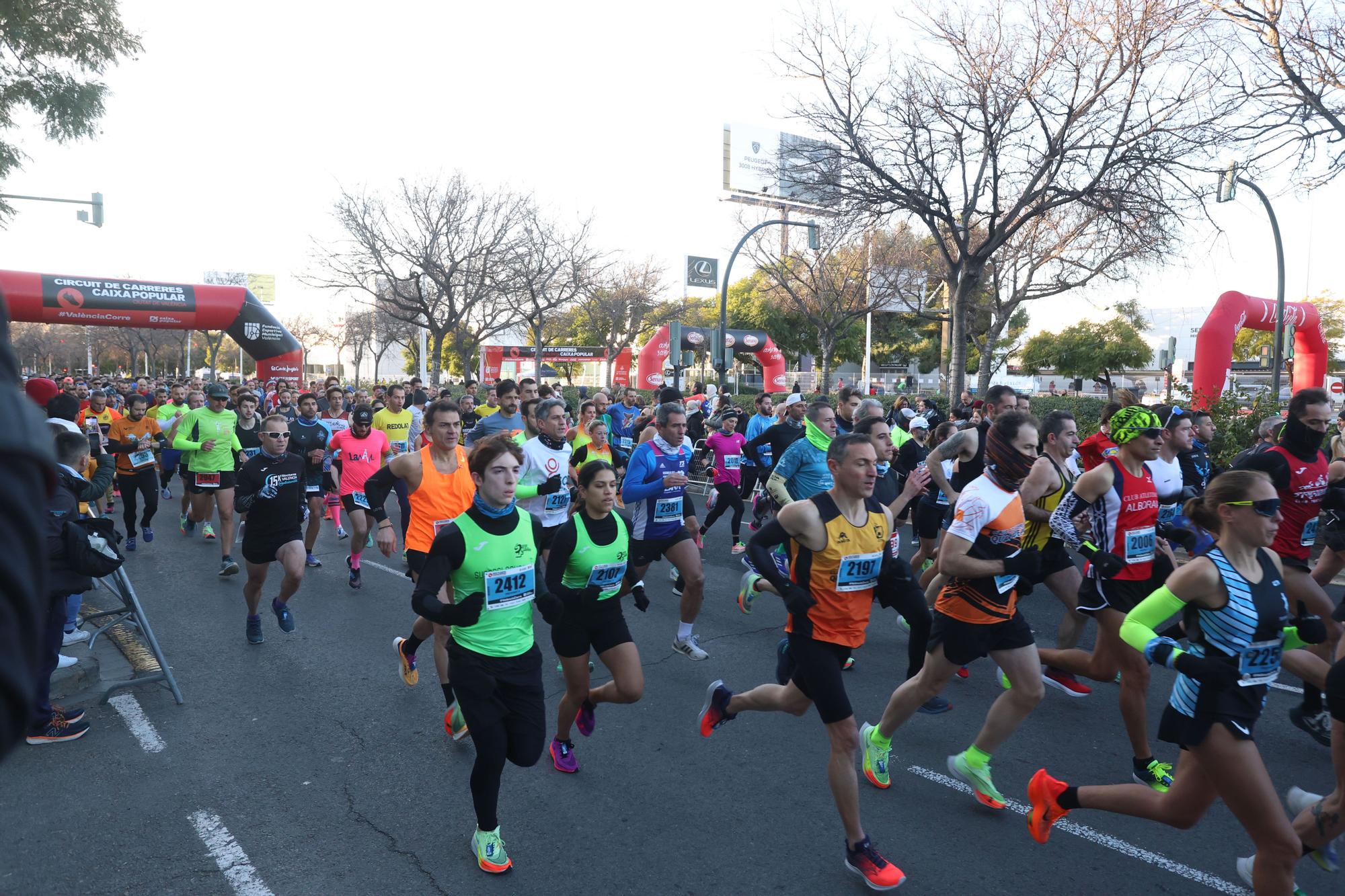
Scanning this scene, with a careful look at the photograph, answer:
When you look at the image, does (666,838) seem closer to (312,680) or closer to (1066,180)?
(312,680)

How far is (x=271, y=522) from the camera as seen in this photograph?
23.5ft

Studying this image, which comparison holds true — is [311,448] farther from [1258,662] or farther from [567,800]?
[1258,662]

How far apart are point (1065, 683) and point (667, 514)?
3096 millimetres

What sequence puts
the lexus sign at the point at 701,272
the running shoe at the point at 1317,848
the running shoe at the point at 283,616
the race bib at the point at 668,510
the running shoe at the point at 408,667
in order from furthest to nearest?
1. the lexus sign at the point at 701,272
2. the running shoe at the point at 283,616
3. the race bib at the point at 668,510
4. the running shoe at the point at 408,667
5. the running shoe at the point at 1317,848

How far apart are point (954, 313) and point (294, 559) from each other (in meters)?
15.1

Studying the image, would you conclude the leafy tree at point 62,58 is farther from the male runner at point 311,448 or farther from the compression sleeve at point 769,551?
the compression sleeve at point 769,551

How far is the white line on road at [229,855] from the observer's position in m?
3.79

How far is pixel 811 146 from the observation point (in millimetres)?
16953

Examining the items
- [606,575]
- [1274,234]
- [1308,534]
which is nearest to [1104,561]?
[1308,534]

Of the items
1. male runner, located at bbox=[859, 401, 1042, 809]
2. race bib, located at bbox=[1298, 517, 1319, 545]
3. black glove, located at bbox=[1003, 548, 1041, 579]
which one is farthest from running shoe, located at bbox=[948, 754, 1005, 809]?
race bib, located at bbox=[1298, 517, 1319, 545]

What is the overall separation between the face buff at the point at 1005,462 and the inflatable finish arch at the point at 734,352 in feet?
112

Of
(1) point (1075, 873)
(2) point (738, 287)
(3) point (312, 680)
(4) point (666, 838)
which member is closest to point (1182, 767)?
(1) point (1075, 873)

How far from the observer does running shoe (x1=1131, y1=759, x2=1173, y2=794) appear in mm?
4605

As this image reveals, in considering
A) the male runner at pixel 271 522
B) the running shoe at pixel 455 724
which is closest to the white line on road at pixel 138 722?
the male runner at pixel 271 522
